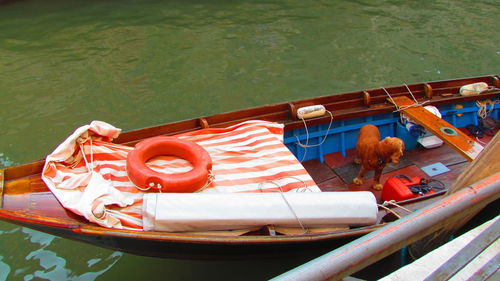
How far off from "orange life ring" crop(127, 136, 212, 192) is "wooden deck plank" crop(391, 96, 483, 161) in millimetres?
3271

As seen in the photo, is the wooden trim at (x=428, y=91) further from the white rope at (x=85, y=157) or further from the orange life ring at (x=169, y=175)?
the white rope at (x=85, y=157)

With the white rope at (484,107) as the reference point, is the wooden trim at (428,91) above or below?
above

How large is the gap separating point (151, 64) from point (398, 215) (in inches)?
344

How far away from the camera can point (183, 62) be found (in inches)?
460

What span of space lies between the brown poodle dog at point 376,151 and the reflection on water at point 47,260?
11.9 ft

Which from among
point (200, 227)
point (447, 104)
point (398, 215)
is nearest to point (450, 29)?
point (447, 104)

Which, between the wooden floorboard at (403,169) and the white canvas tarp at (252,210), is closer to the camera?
the white canvas tarp at (252,210)

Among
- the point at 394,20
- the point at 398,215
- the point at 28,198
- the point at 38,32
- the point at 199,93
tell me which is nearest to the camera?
the point at 28,198

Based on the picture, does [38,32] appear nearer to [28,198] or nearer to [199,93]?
[199,93]

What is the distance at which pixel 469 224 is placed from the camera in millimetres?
3965

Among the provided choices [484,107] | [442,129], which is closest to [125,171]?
[442,129]

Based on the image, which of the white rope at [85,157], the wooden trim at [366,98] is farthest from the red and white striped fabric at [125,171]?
the wooden trim at [366,98]

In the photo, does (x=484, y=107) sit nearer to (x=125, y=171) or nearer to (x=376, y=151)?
(x=376, y=151)

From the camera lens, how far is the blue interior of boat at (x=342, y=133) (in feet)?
20.6
